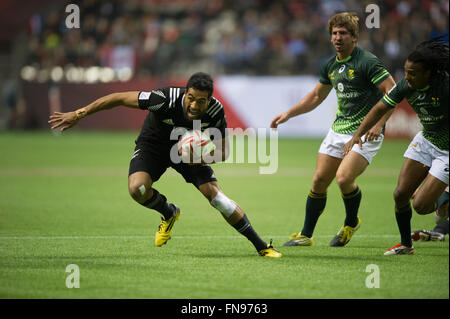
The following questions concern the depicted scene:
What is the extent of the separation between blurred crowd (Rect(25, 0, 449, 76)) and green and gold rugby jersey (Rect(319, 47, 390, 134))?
15816 mm

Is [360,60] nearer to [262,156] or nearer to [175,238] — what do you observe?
[175,238]

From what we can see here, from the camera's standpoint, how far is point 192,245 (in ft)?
25.9

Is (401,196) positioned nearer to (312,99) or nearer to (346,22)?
(312,99)

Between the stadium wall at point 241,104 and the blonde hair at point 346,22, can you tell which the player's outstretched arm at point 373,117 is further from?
the stadium wall at point 241,104

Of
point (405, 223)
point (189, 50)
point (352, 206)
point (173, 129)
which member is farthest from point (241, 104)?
point (405, 223)

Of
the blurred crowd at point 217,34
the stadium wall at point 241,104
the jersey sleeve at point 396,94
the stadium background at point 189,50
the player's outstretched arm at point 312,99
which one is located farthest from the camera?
the blurred crowd at point 217,34

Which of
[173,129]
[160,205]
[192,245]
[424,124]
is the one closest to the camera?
[424,124]

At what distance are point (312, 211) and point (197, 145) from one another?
214 cm

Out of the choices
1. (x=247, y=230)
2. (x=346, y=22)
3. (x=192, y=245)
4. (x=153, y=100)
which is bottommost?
(x=192, y=245)

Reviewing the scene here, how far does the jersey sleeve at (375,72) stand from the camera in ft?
24.8

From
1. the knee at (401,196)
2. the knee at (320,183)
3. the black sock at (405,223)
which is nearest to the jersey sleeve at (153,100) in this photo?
the knee at (320,183)

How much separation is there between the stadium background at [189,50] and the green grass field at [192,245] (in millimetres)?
8812

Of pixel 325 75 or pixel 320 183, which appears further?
A: pixel 325 75

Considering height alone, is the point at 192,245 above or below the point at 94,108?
below
